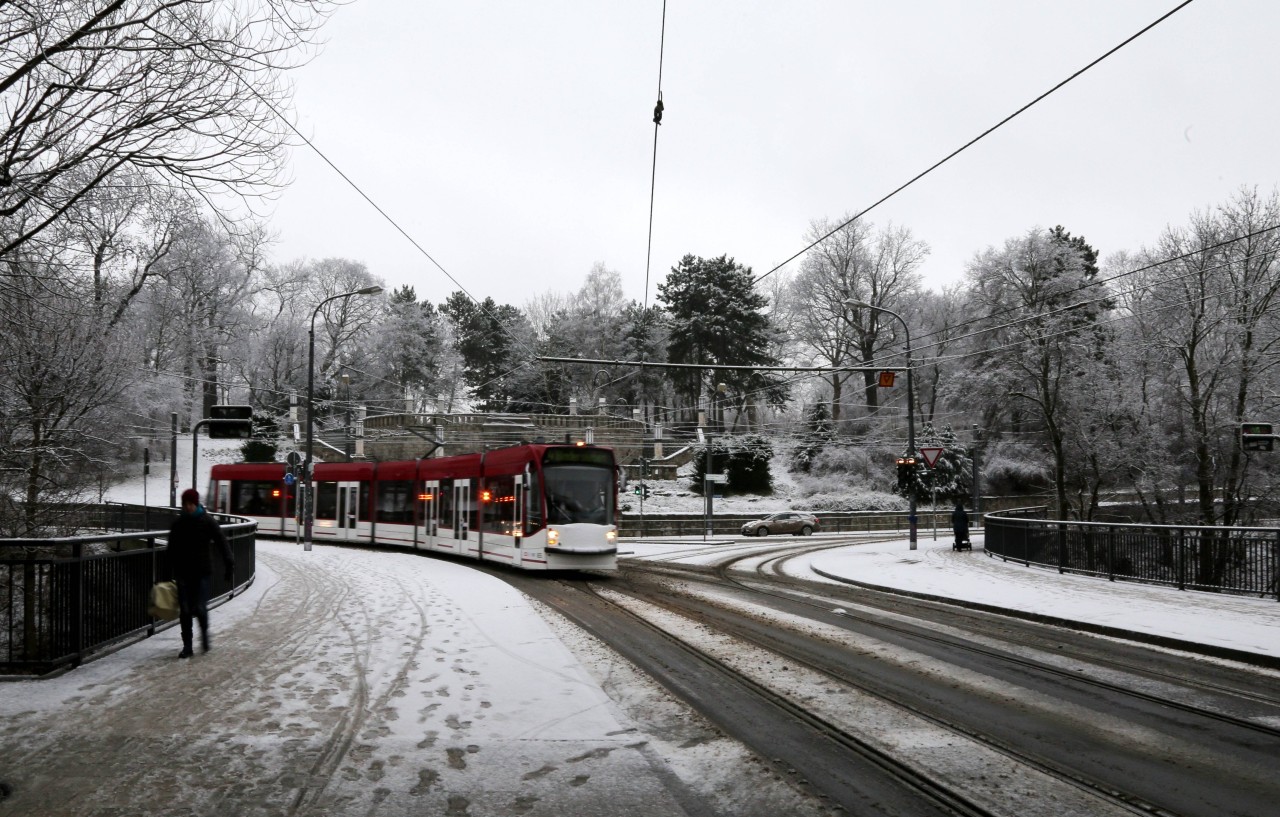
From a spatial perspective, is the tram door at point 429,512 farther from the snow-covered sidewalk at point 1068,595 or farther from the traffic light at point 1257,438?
the traffic light at point 1257,438

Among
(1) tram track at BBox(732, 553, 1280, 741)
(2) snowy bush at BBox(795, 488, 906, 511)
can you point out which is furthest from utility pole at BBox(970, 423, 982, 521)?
(1) tram track at BBox(732, 553, 1280, 741)

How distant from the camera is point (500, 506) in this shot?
2181 centimetres

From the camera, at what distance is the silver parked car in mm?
45500

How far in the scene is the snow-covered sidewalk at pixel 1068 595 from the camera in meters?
11.7

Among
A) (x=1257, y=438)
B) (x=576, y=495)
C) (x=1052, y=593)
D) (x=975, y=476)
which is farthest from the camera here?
(x=975, y=476)

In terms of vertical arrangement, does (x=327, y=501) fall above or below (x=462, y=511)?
above

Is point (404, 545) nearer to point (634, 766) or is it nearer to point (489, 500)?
point (489, 500)

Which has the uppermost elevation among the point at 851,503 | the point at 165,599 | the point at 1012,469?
the point at 1012,469

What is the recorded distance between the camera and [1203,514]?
90.5ft

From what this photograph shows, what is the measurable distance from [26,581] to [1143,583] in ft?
59.2

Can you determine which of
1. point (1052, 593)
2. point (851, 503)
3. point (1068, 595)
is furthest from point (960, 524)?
point (851, 503)

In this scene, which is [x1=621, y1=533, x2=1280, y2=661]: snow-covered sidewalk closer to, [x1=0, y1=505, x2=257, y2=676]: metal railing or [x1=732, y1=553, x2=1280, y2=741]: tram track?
[x1=732, y1=553, x2=1280, y2=741]: tram track

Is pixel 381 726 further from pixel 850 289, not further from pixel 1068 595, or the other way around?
pixel 850 289

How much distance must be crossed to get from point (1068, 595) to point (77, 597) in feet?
49.1
